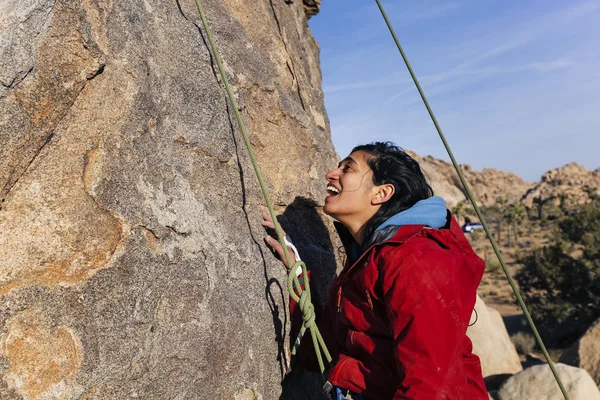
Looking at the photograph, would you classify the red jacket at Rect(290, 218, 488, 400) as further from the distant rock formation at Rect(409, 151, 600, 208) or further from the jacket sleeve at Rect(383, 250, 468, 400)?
the distant rock formation at Rect(409, 151, 600, 208)

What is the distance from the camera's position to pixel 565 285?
616 inches

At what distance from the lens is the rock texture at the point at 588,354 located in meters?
7.54

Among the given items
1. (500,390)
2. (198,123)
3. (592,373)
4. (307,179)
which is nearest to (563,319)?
(592,373)

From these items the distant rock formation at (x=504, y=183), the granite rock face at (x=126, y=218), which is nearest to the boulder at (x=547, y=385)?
the granite rock face at (x=126, y=218)

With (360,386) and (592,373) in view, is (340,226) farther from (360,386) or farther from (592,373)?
(592,373)

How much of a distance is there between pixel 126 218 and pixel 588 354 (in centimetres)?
779

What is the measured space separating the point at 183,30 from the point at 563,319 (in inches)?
589

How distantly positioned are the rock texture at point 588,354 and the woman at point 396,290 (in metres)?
6.38

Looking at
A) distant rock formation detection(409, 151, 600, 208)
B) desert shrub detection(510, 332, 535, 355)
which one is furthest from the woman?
distant rock formation detection(409, 151, 600, 208)

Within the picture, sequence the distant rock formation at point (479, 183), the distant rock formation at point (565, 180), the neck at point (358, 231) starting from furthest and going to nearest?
the distant rock formation at point (565, 180)
the distant rock formation at point (479, 183)
the neck at point (358, 231)

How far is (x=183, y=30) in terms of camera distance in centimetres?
268

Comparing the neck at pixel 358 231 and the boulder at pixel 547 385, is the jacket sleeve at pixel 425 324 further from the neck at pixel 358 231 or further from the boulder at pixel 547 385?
the boulder at pixel 547 385

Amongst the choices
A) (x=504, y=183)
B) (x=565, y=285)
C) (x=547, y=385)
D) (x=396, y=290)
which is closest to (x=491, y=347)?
(x=547, y=385)

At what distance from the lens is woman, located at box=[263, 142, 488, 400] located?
188 centimetres
